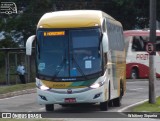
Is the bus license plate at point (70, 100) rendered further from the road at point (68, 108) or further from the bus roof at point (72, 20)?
the bus roof at point (72, 20)

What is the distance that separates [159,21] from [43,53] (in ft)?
119

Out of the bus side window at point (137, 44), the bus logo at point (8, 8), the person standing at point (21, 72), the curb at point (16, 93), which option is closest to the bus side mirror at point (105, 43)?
the curb at point (16, 93)

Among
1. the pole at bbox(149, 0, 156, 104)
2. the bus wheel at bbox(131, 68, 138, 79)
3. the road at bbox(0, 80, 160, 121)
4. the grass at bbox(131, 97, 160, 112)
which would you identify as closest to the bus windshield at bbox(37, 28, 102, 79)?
the road at bbox(0, 80, 160, 121)

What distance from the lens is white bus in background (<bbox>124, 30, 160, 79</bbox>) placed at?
46.2m

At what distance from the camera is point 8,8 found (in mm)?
56219

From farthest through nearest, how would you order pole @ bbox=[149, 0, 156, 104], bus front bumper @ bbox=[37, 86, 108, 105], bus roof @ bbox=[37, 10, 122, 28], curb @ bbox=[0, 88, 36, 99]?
curb @ bbox=[0, 88, 36, 99]
pole @ bbox=[149, 0, 156, 104]
bus roof @ bbox=[37, 10, 122, 28]
bus front bumper @ bbox=[37, 86, 108, 105]

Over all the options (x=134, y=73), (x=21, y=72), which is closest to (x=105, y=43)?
(x=21, y=72)

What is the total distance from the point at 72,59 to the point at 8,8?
35556 mm

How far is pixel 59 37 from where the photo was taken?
2170 centimetres

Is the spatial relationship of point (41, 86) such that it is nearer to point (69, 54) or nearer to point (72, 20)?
point (69, 54)

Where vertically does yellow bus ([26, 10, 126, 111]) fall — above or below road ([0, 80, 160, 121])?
above

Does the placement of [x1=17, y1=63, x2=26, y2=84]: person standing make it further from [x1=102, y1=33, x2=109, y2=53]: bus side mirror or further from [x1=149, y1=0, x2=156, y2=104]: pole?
[x1=102, y1=33, x2=109, y2=53]: bus side mirror

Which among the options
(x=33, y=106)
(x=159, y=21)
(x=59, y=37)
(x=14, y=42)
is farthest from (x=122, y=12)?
(x=59, y=37)

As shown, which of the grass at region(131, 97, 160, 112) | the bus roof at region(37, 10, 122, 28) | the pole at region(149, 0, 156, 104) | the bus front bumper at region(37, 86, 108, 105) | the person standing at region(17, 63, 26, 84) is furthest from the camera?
the person standing at region(17, 63, 26, 84)
